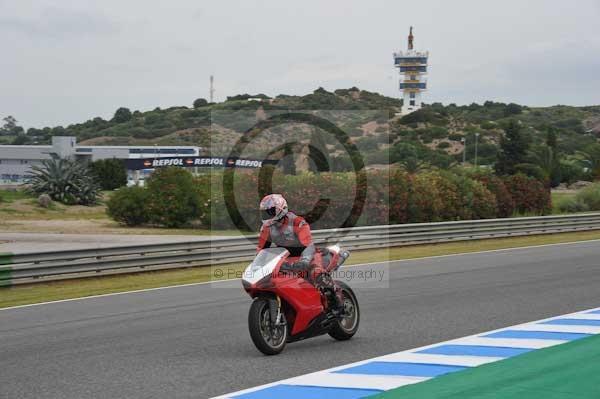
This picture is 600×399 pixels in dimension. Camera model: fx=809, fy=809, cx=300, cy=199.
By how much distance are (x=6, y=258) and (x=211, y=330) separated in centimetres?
804

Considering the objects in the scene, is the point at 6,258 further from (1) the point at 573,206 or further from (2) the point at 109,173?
(2) the point at 109,173

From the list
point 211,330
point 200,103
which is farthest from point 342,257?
point 200,103

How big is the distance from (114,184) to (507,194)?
166ft

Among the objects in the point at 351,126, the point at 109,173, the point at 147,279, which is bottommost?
the point at 147,279

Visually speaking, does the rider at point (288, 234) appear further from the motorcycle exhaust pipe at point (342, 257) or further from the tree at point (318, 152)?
the tree at point (318, 152)

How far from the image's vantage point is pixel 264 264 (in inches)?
365

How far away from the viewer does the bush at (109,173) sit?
80.2m

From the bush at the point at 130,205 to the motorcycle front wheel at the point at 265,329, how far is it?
106 ft

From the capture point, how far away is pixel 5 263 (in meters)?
17.5

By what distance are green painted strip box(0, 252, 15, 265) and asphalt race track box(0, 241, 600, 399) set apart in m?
3.14

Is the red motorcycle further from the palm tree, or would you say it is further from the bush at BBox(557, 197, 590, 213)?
the palm tree

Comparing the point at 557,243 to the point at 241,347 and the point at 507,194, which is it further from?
the point at 241,347

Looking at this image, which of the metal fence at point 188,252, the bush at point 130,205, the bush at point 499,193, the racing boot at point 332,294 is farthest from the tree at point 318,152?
the racing boot at point 332,294

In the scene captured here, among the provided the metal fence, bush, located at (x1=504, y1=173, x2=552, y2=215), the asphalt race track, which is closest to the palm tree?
bush, located at (x1=504, y1=173, x2=552, y2=215)
